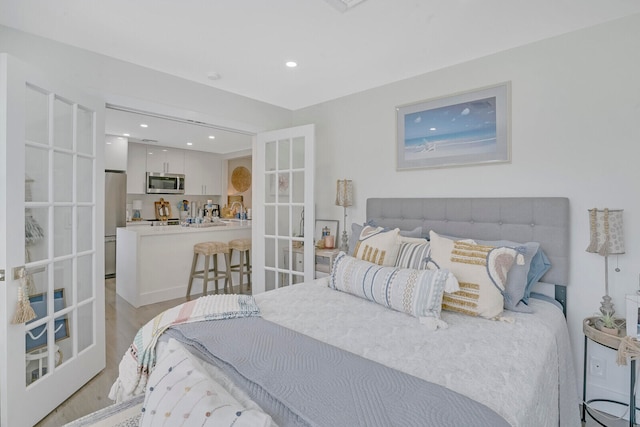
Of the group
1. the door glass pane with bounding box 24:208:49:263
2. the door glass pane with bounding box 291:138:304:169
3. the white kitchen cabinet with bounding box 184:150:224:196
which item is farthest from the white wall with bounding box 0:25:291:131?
the white kitchen cabinet with bounding box 184:150:224:196

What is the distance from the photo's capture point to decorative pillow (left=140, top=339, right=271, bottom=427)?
849mm

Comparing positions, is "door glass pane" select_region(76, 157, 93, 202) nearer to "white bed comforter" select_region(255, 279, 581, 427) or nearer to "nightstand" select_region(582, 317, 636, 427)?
"white bed comforter" select_region(255, 279, 581, 427)

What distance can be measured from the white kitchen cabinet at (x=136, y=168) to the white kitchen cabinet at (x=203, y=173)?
76 centimetres

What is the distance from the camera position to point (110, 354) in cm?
A: 274

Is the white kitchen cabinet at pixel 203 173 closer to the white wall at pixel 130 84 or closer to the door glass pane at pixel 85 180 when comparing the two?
the white wall at pixel 130 84

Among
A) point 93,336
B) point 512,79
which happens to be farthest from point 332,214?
point 93,336

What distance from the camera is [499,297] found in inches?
70.6

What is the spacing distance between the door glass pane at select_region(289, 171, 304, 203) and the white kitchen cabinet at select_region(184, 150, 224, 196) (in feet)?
12.9

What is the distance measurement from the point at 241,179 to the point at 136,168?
74.6 inches

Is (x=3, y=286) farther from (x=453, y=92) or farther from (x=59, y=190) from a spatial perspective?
(x=453, y=92)

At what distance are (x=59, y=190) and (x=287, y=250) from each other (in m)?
2.00

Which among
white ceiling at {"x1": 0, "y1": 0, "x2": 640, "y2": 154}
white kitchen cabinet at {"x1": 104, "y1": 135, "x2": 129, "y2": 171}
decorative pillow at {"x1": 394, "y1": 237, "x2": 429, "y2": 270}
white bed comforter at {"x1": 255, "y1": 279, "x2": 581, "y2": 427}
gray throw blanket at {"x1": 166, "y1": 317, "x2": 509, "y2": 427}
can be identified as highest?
white ceiling at {"x1": 0, "y1": 0, "x2": 640, "y2": 154}

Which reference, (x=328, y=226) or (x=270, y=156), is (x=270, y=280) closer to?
(x=328, y=226)

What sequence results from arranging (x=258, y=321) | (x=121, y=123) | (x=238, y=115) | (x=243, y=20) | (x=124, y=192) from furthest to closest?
1. (x=124, y=192)
2. (x=121, y=123)
3. (x=238, y=115)
4. (x=243, y=20)
5. (x=258, y=321)
